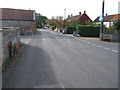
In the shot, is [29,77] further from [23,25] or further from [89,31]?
[23,25]

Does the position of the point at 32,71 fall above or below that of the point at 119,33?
below

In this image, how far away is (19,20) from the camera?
39719 millimetres

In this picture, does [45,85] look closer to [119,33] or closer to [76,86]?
[76,86]

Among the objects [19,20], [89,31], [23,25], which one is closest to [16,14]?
[19,20]

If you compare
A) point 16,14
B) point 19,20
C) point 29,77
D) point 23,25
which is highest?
point 16,14

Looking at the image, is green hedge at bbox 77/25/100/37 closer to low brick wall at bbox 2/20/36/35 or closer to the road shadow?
low brick wall at bbox 2/20/36/35

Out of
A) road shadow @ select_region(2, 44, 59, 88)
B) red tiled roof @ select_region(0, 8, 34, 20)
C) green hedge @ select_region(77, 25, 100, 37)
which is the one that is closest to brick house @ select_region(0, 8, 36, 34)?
red tiled roof @ select_region(0, 8, 34, 20)

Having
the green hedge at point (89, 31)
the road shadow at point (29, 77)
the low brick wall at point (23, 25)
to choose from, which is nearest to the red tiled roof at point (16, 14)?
the low brick wall at point (23, 25)

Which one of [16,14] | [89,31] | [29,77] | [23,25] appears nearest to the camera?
[29,77]

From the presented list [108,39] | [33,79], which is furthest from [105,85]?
[108,39]

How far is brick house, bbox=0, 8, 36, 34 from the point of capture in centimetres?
3891

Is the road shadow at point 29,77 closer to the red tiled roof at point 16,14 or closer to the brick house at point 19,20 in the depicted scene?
the brick house at point 19,20

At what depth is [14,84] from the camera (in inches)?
222

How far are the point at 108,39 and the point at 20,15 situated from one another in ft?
90.4
